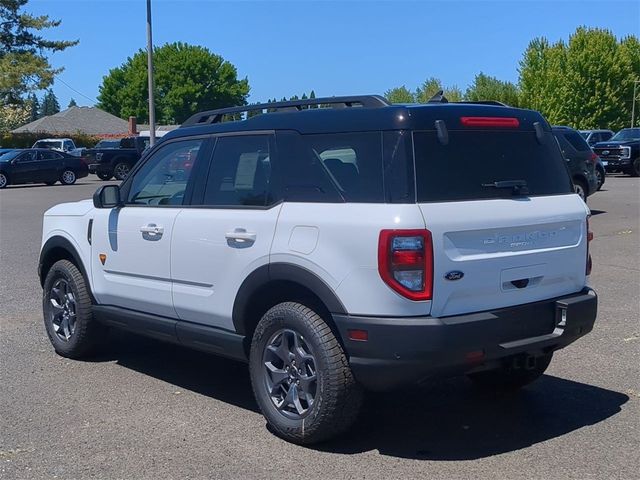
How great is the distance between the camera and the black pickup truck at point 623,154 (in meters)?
31.5

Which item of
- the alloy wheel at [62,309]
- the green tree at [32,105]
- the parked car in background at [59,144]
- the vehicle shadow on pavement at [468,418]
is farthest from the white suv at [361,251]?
the green tree at [32,105]

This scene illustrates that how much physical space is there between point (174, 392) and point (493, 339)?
101 inches

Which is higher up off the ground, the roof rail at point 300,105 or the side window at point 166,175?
the roof rail at point 300,105

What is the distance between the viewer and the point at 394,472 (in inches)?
179

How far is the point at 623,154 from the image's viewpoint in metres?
31.6

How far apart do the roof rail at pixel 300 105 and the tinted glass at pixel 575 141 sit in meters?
12.5

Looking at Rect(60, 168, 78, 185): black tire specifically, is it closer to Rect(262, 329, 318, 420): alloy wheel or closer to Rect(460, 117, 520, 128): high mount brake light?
Rect(262, 329, 318, 420): alloy wheel

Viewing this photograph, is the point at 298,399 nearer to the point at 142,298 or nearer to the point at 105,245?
the point at 142,298

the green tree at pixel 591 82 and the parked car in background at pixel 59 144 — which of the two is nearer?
the parked car in background at pixel 59 144

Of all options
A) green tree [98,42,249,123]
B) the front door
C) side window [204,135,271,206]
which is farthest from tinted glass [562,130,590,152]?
green tree [98,42,249,123]

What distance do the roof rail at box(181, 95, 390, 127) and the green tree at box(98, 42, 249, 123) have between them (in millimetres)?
90527

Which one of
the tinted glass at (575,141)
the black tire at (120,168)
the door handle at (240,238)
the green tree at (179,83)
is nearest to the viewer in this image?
the door handle at (240,238)

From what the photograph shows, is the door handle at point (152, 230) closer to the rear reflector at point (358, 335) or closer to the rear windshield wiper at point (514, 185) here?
the rear reflector at point (358, 335)

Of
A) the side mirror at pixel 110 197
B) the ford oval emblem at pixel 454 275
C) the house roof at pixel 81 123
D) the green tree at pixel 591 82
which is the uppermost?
the green tree at pixel 591 82
